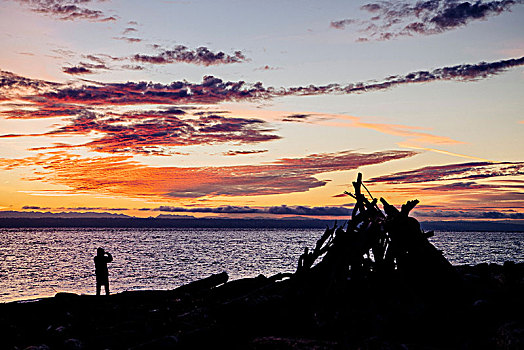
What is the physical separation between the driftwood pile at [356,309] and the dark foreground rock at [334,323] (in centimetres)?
2

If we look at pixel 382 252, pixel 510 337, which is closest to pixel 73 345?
pixel 382 252

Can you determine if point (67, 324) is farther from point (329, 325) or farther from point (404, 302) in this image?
point (404, 302)

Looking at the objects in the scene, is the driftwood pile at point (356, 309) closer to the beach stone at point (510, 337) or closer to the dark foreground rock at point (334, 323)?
the dark foreground rock at point (334, 323)

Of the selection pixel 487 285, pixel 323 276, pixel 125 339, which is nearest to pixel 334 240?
pixel 323 276

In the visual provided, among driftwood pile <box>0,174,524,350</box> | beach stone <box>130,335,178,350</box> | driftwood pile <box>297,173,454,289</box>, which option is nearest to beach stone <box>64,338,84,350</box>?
driftwood pile <box>0,174,524,350</box>

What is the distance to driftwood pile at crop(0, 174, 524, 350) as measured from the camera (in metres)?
9.73

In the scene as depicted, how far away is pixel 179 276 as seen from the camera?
47344 millimetres

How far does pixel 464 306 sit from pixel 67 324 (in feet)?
34.3

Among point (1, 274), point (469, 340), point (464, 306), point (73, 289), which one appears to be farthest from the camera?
point (1, 274)

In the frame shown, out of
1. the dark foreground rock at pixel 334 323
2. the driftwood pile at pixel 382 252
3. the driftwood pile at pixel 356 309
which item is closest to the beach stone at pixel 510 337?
the dark foreground rock at pixel 334 323

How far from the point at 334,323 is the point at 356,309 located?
28.0 inches

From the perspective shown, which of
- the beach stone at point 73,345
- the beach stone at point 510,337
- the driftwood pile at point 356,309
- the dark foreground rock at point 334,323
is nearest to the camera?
the beach stone at point 510,337

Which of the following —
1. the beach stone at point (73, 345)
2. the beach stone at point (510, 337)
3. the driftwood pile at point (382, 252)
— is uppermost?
the driftwood pile at point (382, 252)

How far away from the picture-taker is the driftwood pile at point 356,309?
9.73m
